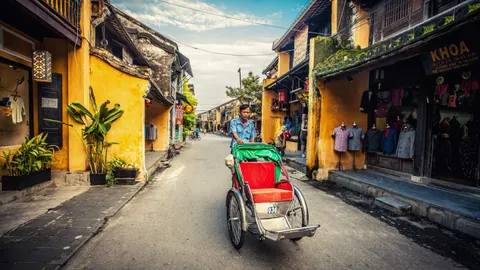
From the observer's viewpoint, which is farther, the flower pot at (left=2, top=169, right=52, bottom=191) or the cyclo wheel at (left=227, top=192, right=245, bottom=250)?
the flower pot at (left=2, top=169, right=52, bottom=191)

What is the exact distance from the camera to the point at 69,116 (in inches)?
250

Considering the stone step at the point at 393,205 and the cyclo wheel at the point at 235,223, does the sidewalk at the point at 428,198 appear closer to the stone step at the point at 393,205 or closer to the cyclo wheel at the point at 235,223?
the stone step at the point at 393,205

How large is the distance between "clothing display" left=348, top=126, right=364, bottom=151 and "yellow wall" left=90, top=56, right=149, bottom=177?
21.8 feet

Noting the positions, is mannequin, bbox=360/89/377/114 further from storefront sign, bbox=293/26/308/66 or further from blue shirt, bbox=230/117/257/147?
storefront sign, bbox=293/26/308/66

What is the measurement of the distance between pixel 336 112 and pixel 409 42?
146 inches

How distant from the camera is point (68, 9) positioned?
5910 millimetres

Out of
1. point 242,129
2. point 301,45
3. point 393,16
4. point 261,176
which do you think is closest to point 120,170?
point 242,129

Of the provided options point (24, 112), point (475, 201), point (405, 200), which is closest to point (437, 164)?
point (475, 201)

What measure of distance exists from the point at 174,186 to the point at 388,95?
24.5ft

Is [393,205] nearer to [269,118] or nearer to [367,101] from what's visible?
[367,101]

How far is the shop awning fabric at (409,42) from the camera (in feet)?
12.3

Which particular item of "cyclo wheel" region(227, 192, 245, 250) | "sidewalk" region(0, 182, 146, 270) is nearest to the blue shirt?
"cyclo wheel" region(227, 192, 245, 250)

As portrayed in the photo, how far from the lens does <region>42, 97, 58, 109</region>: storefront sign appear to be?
6.21 metres

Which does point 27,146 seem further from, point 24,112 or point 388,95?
point 388,95
